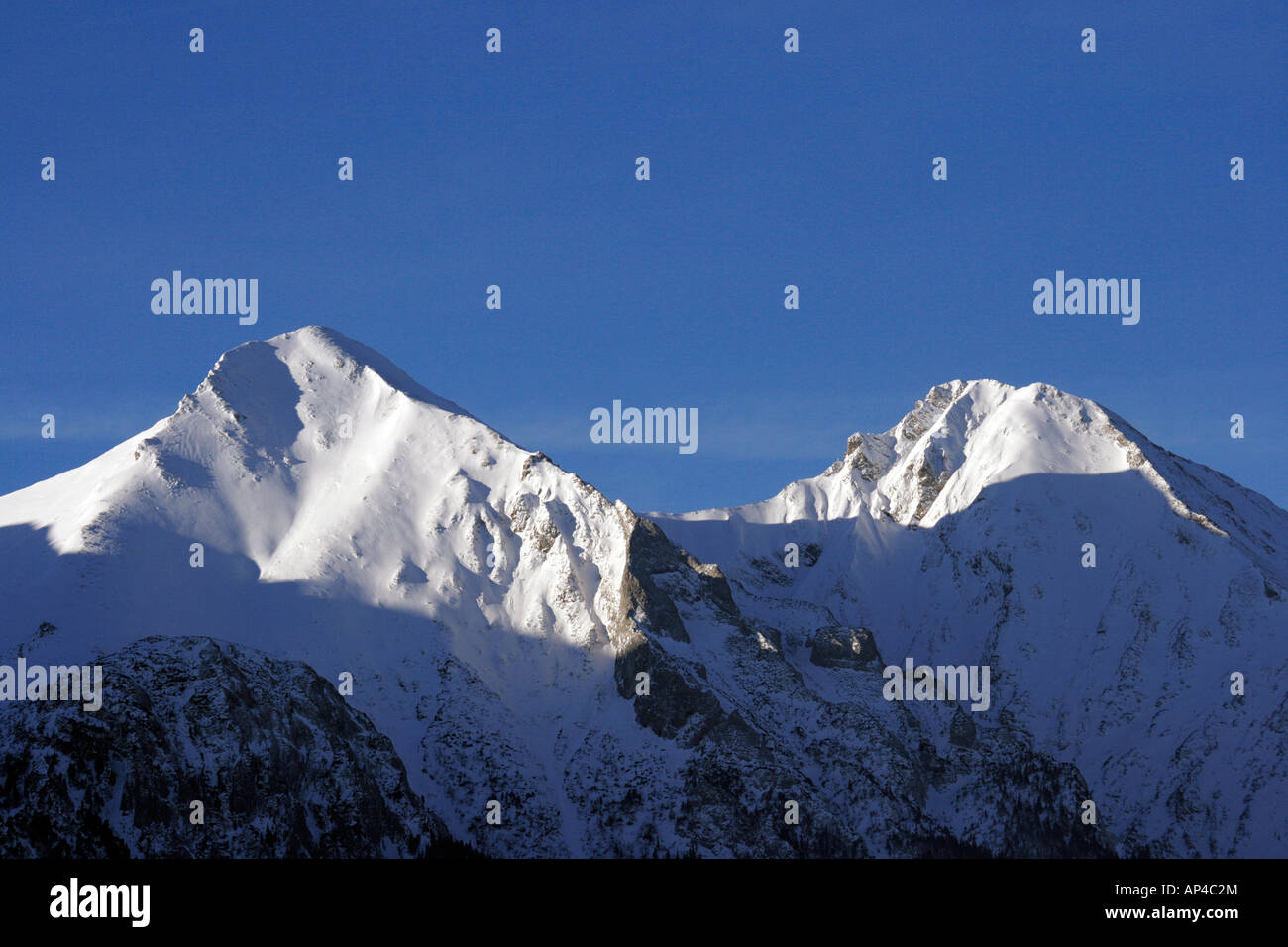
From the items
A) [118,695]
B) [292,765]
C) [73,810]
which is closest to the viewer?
[73,810]

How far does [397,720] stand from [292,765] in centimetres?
3623

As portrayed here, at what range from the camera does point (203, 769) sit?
153m

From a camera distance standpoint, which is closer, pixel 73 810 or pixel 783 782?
pixel 73 810

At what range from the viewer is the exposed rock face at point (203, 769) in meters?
142

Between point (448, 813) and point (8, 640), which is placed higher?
point (8, 640)

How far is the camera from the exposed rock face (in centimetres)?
14150
